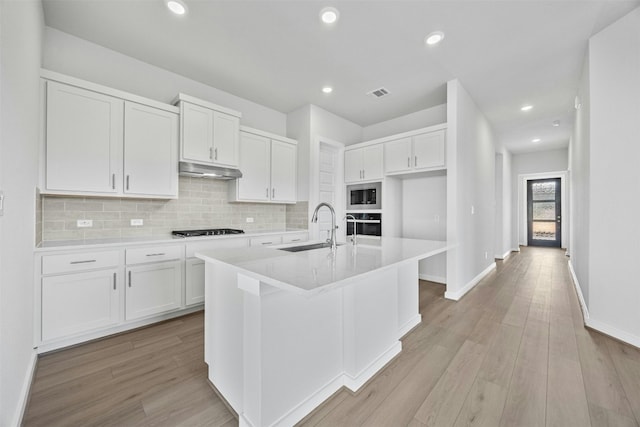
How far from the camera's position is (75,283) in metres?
2.15

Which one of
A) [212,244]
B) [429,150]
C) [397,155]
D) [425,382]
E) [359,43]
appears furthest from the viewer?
[397,155]

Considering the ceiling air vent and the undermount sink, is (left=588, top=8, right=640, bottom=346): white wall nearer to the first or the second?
the ceiling air vent

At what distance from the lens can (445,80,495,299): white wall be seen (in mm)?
3379

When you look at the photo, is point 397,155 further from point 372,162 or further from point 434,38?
point 434,38

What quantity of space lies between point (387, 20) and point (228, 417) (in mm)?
3198

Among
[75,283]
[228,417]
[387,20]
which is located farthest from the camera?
[387,20]

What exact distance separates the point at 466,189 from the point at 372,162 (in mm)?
1468

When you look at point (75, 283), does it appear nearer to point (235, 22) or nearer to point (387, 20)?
point (235, 22)

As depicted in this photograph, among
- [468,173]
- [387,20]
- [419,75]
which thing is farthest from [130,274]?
[468,173]

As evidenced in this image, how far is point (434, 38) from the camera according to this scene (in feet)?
8.34

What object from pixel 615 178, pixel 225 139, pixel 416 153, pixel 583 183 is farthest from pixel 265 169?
pixel 583 183

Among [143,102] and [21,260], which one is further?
[143,102]

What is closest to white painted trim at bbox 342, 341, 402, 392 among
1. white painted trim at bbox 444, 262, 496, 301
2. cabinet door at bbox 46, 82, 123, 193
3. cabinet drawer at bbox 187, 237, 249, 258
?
cabinet drawer at bbox 187, 237, 249, 258

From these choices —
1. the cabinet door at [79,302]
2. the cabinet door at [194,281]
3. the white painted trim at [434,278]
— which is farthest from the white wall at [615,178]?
the cabinet door at [79,302]
